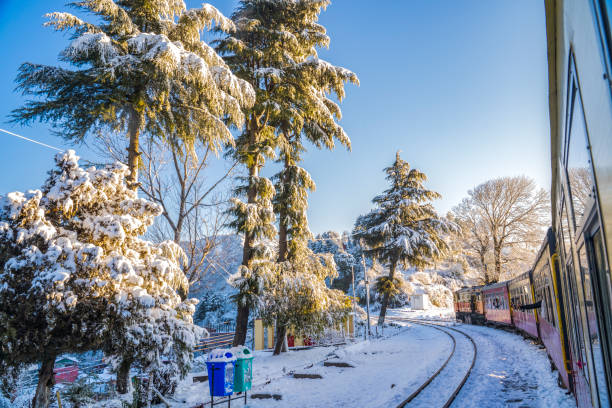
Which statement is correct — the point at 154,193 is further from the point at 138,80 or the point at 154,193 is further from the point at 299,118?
the point at 299,118

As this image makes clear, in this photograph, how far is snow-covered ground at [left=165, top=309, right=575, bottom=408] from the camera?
8.21 metres

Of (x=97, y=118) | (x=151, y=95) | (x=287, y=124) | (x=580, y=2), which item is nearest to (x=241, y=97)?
(x=151, y=95)

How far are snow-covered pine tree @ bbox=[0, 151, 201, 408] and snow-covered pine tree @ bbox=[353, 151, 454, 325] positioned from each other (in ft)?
64.0

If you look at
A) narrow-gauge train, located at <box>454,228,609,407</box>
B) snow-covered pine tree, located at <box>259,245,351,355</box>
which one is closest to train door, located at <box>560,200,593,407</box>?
narrow-gauge train, located at <box>454,228,609,407</box>

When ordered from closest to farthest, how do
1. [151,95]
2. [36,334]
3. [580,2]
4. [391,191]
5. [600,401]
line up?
[580,2], [600,401], [36,334], [151,95], [391,191]

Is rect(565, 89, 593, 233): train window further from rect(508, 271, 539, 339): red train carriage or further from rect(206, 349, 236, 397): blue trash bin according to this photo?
rect(508, 271, 539, 339): red train carriage

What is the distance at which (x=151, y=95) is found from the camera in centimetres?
970

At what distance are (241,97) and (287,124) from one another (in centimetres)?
616

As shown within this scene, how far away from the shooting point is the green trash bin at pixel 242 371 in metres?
7.91

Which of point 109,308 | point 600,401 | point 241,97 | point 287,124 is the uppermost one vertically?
point 287,124

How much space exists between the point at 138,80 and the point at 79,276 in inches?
228

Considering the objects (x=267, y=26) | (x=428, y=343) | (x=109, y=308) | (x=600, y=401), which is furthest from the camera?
(x=428, y=343)

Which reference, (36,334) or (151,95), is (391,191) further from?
(36,334)

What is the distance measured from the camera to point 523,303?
14.9 meters
